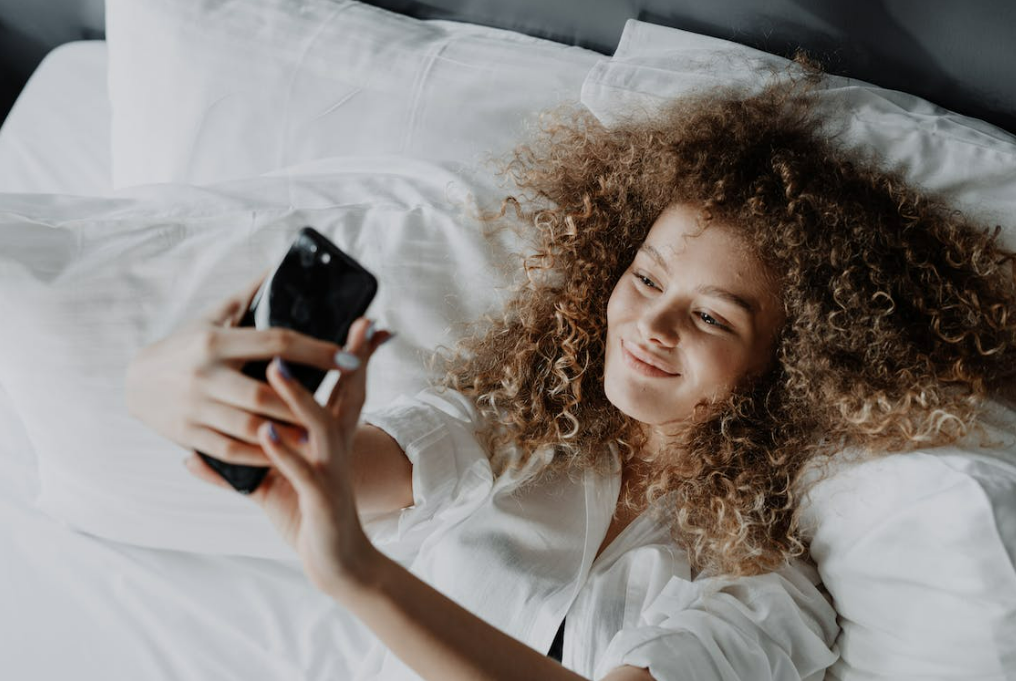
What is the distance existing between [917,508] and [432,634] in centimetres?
50

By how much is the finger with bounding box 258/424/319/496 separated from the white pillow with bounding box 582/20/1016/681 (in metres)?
0.59

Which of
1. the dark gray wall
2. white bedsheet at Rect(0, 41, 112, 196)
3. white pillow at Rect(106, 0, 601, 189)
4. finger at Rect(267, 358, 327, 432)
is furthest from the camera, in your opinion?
the dark gray wall

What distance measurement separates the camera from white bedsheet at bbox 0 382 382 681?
1.13 meters

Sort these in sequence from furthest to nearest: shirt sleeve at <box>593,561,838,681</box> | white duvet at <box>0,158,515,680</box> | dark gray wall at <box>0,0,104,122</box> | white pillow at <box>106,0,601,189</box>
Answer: dark gray wall at <box>0,0,104,122</box>
white pillow at <box>106,0,601,189</box>
white duvet at <box>0,158,515,680</box>
shirt sleeve at <box>593,561,838,681</box>

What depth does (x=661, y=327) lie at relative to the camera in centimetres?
97

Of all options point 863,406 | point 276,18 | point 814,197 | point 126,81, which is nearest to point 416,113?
point 276,18

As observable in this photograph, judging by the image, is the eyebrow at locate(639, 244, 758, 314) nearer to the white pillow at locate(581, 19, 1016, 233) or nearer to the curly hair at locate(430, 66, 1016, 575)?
the curly hair at locate(430, 66, 1016, 575)

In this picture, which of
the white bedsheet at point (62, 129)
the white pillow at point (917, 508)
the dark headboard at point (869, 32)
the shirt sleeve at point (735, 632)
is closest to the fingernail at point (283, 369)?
the shirt sleeve at point (735, 632)

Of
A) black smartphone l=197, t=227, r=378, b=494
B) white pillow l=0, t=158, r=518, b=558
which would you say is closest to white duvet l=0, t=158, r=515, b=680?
white pillow l=0, t=158, r=518, b=558

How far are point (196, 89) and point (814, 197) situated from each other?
33.7 inches

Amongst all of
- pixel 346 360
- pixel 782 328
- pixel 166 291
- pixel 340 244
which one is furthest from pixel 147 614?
pixel 782 328

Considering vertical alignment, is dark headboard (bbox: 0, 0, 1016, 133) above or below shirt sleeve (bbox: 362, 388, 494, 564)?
above

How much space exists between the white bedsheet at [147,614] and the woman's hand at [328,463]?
0.53 metres

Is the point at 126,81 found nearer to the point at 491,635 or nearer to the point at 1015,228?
the point at 491,635
